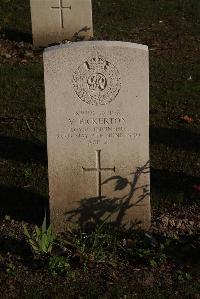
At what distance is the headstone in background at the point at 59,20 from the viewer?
10.4m

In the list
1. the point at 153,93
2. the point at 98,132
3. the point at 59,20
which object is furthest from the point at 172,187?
the point at 59,20

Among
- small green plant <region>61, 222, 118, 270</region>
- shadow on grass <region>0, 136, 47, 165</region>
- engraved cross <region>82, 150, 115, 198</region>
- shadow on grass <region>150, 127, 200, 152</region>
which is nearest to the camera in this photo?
small green plant <region>61, 222, 118, 270</region>

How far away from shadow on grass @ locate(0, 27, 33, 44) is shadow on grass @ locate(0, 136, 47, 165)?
13.0 feet

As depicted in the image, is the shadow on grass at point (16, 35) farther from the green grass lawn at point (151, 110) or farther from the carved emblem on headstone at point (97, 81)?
the carved emblem on headstone at point (97, 81)

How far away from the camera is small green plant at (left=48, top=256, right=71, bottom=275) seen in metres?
4.77

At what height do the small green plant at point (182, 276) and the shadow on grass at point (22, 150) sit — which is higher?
Result: the shadow on grass at point (22, 150)

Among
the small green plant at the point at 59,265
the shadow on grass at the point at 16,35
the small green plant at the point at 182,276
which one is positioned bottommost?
the small green plant at the point at 182,276

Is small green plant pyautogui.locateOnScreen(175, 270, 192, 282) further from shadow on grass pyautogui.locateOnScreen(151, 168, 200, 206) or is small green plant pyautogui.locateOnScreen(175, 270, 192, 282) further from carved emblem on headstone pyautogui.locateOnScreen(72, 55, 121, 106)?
carved emblem on headstone pyautogui.locateOnScreen(72, 55, 121, 106)

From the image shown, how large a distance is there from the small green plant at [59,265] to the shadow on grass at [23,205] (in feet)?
2.53

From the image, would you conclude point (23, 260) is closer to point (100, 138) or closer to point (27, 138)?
point (100, 138)

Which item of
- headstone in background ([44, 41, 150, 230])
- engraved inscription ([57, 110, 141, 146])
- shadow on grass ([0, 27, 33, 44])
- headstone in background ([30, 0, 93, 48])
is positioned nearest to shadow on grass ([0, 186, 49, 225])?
headstone in background ([44, 41, 150, 230])

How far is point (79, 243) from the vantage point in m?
4.96

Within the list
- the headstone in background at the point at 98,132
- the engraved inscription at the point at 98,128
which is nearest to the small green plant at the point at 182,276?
the headstone in background at the point at 98,132

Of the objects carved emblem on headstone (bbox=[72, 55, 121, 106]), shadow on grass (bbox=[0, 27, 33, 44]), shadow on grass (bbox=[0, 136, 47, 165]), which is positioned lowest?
shadow on grass (bbox=[0, 136, 47, 165])
